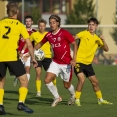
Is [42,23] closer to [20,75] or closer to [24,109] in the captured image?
[20,75]

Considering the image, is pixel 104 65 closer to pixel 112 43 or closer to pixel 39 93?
pixel 112 43

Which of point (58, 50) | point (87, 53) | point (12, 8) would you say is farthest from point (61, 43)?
point (12, 8)

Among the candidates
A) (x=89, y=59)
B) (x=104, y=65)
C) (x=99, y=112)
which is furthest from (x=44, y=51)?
(x=104, y=65)

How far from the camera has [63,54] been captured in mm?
12969

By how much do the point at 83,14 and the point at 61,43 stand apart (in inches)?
1007

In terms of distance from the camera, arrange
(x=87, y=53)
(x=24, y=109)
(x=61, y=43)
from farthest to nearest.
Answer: (x=87, y=53), (x=61, y=43), (x=24, y=109)

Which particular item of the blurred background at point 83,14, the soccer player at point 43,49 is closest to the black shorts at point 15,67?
the soccer player at point 43,49

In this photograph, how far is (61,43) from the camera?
12867 millimetres

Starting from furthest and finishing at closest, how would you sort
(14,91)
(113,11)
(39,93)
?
(113,11) < (14,91) < (39,93)

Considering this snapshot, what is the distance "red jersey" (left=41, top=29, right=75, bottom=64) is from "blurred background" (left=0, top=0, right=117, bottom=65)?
60.6 feet

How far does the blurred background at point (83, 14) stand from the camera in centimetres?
3240

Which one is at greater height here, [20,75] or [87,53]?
[87,53]

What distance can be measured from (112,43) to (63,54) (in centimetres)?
1986

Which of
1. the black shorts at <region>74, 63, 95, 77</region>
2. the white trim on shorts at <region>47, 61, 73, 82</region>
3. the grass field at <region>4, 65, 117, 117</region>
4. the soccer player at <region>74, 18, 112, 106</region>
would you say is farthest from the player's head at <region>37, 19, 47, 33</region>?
the white trim on shorts at <region>47, 61, 73, 82</region>
